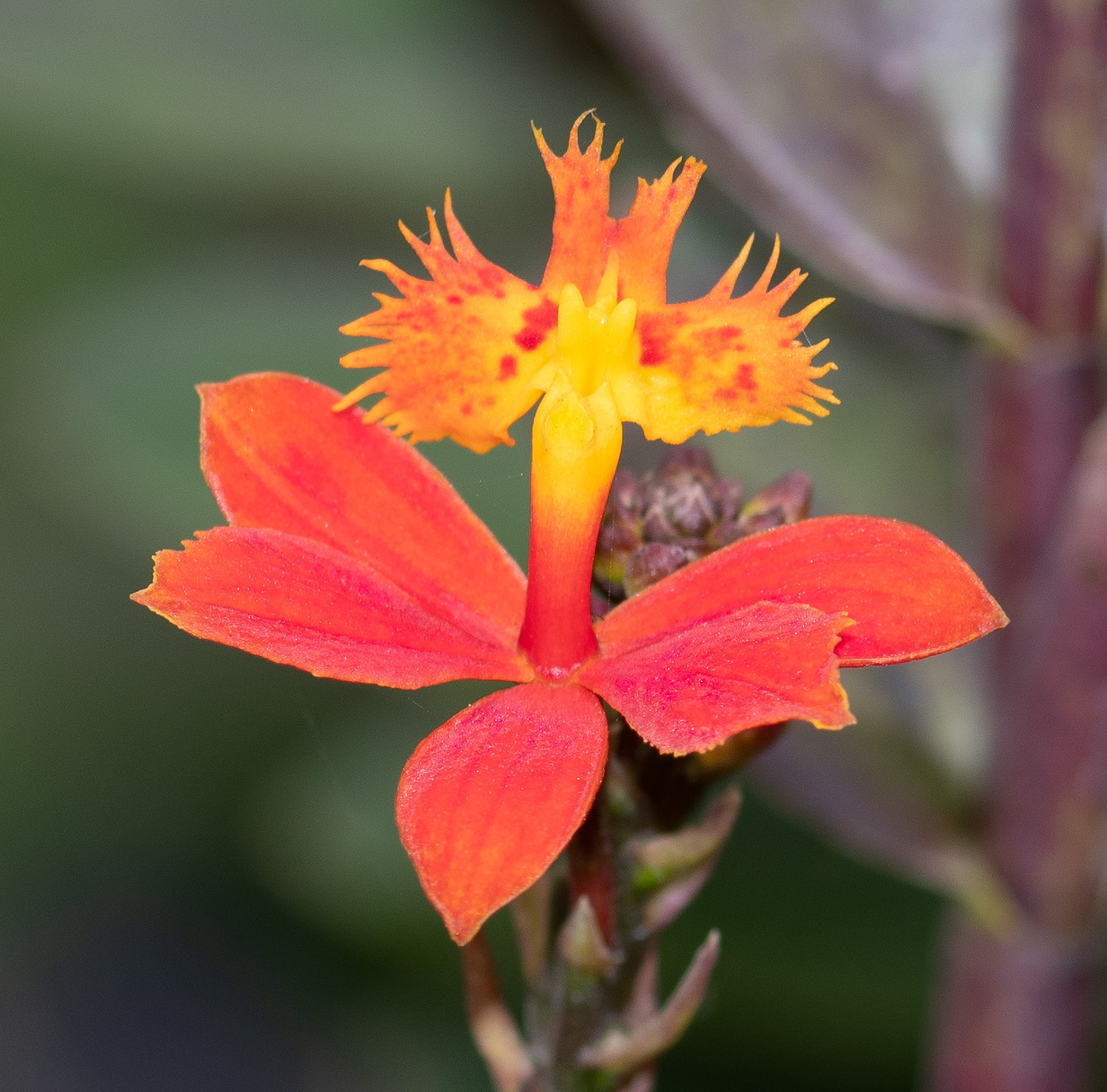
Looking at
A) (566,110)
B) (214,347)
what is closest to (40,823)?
(214,347)

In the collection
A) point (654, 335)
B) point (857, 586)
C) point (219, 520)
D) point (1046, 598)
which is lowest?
point (1046, 598)

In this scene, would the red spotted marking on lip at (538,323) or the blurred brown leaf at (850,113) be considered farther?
the blurred brown leaf at (850,113)

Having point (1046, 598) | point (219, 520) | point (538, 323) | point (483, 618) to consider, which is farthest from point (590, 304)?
point (219, 520)

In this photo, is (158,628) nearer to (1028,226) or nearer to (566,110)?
(566,110)

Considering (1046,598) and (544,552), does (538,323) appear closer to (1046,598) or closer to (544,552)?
(544,552)

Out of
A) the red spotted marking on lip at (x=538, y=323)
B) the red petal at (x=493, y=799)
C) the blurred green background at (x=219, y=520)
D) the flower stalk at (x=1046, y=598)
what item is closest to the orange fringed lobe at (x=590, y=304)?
the red spotted marking on lip at (x=538, y=323)

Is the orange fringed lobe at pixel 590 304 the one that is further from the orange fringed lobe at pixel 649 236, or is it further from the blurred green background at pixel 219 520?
the blurred green background at pixel 219 520

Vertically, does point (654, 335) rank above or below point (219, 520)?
below
